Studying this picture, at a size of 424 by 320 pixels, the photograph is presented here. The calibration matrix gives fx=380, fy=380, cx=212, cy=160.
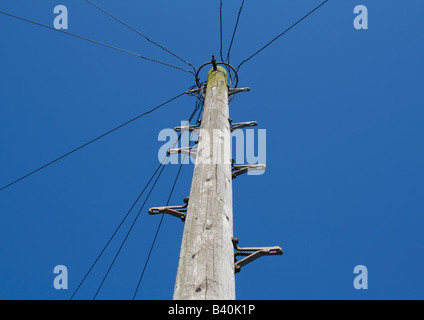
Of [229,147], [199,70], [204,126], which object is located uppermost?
[199,70]

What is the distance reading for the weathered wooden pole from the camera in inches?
84.0

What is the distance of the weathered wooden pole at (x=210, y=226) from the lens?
2.13 meters

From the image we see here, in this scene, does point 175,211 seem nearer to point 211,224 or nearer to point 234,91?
point 211,224

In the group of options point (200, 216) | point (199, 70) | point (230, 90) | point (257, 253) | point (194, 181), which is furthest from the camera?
point (199, 70)

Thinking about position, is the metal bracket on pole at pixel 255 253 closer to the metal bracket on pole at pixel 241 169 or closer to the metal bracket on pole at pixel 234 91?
the metal bracket on pole at pixel 241 169

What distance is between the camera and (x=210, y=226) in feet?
8.19

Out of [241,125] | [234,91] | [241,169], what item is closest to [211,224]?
[241,169]

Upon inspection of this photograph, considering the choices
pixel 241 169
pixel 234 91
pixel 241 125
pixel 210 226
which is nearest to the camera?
pixel 210 226

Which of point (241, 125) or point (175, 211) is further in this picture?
point (241, 125)

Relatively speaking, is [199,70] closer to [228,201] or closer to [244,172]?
[244,172]

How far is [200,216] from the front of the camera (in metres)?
2.59

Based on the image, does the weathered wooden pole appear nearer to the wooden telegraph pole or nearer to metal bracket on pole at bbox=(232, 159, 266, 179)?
the wooden telegraph pole
